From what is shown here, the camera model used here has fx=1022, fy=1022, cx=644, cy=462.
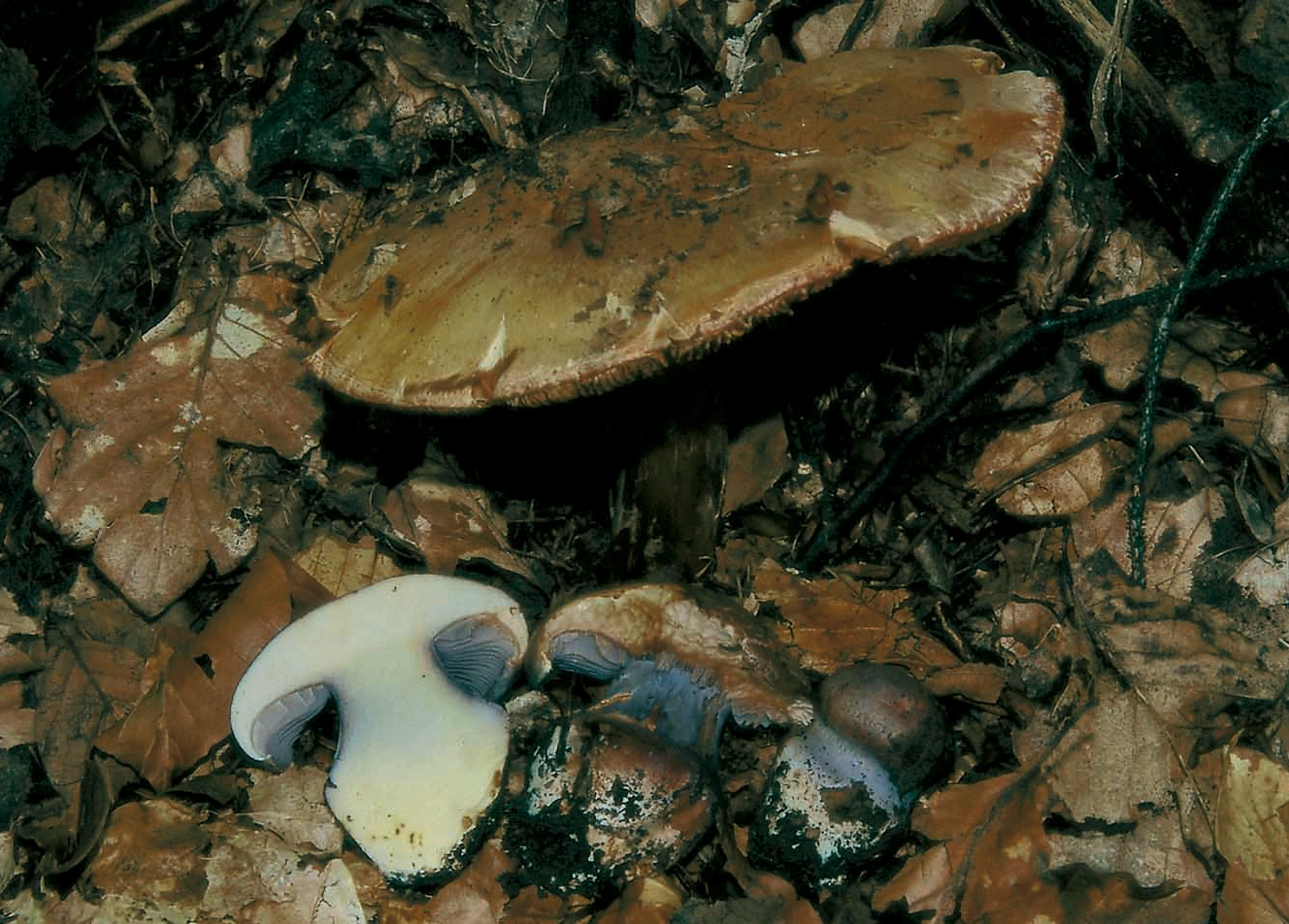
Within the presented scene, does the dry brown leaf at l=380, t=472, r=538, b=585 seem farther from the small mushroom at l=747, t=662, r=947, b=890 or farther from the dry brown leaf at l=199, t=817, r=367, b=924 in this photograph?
the small mushroom at l=747, t=662, r=947, b=890

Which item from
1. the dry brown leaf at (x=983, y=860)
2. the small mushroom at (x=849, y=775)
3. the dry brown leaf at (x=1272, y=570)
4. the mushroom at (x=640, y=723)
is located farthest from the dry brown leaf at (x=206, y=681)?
the dry brown leaf at (x=1272, y=570)

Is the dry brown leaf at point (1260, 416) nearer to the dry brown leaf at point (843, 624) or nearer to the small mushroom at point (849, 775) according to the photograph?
the dry brown leaf at point (843, 624)

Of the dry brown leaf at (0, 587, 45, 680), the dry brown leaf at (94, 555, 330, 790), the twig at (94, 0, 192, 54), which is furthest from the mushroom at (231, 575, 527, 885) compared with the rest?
the twig at (94, 0, 192, 54)

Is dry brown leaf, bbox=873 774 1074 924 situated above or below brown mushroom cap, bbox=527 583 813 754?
below

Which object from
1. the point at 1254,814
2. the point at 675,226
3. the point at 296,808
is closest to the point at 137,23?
the point at 675,226

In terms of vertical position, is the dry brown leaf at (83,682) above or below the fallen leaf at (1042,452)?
below

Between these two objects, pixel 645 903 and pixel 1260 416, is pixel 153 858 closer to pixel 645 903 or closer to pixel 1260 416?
pixel 645 903
